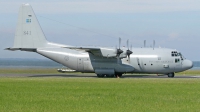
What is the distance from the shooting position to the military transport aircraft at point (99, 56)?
1975 inches

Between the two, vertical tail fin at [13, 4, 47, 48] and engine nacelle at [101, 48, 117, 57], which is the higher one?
vertical tail fin at [13, 4, 47, 48]

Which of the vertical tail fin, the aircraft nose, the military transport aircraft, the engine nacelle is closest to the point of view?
the engine nacelle

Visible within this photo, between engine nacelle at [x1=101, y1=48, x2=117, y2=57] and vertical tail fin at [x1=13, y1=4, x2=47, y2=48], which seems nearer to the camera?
engine nacelle at [x1=101, y1=48, x2=117, y2=57]

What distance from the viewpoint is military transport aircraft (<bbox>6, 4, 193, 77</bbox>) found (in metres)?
50.2

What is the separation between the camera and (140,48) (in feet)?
171

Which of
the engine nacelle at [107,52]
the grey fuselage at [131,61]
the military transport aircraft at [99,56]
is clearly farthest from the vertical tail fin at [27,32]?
the engine nacelle at [107,52]

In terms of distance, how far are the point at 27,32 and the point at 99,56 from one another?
9343 millimetres

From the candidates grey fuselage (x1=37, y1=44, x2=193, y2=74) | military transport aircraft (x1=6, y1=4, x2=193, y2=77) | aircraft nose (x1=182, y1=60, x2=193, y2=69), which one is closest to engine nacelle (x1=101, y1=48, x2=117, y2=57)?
military transport aircraft (x1=6, y1=4, x2=193, y2=77)

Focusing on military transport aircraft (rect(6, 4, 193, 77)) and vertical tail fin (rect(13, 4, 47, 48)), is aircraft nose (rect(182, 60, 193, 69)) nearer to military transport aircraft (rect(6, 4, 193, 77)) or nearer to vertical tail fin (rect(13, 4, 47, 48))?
military transport aircraft (rect(6, 4, 193, 77))

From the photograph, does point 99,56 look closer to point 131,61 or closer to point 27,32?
point 131,61

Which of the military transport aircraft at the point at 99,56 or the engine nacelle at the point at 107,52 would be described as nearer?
the engine nacelle at the point at 107,52

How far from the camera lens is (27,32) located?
52.7 m


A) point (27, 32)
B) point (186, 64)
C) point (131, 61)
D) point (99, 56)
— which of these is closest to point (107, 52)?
point (99, 56)

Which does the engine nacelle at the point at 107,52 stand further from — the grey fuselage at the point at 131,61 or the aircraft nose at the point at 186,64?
the aircraft nose at the point at 186,64
